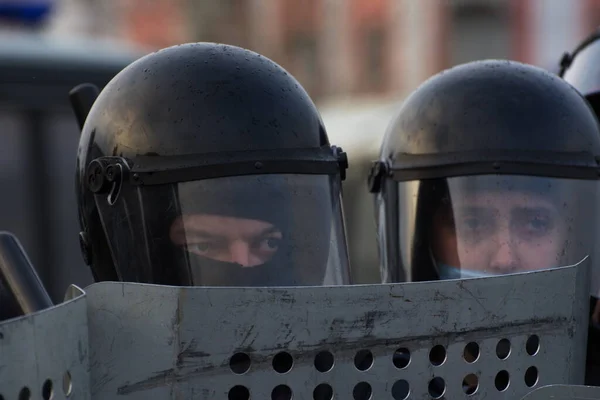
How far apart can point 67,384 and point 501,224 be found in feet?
3.99

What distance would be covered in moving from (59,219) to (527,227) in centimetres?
478

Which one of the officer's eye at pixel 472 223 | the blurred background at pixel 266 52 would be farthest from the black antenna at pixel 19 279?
the blurred background at pixel 266 52

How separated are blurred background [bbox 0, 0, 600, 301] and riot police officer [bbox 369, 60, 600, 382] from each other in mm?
4290

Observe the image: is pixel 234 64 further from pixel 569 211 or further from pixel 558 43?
pixel 558 43

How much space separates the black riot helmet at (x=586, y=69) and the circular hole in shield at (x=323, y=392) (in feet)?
6.31

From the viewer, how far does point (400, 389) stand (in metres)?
2.00

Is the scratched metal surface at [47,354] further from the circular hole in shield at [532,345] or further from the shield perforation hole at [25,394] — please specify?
the circular hole in shield at [532,345]

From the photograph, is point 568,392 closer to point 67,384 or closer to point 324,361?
point 324,361

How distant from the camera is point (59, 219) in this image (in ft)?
23.0

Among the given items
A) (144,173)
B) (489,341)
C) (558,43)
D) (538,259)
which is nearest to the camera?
(489,341)

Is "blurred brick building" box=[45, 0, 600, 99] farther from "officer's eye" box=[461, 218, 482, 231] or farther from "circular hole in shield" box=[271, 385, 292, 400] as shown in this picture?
"circular hole in shield" box=[271, 385, 292, 400]

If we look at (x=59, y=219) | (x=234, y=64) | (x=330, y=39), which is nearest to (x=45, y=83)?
(x=59, y=219)

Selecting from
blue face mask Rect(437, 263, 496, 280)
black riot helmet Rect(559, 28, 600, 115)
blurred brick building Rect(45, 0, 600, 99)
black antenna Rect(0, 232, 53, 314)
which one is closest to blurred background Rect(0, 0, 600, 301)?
blurred brick building Rect(45, 0, 600, 99)

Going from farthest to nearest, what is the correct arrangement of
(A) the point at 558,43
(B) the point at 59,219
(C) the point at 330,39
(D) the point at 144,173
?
(C) the point at 330,39, (A) the point at 558,43, (B) the point at 59,219, (D) the point at 144,173
